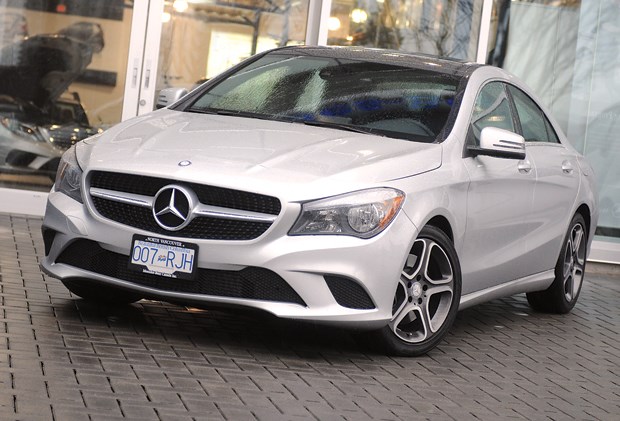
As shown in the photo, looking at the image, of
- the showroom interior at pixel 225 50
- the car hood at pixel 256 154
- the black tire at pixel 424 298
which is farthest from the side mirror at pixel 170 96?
the showroom interior at pixel 225 50

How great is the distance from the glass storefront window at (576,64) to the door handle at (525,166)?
590 centimetres

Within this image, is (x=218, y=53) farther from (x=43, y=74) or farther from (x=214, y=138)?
(x=214, y=138)

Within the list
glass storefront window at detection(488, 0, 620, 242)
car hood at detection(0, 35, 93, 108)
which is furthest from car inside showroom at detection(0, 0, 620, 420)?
glass storefront window at detection(488, 0, 620, 242)

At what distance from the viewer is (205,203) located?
6430 mm

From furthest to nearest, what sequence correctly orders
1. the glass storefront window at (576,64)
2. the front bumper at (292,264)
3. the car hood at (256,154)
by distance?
1. the glass storefront window at (576,64)
2. the car hood at (256,154)
3. the front bumper at (292,264)

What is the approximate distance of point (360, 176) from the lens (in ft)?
21.5

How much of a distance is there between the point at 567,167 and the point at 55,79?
5448 mm

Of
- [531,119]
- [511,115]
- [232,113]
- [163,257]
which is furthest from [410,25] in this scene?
[163,257]

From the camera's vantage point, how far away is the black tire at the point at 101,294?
721 centimetres

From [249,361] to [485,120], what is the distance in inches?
92.9

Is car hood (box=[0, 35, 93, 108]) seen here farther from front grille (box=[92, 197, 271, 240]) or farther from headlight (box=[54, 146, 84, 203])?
front grille (box=[92, 197, 271, 240])

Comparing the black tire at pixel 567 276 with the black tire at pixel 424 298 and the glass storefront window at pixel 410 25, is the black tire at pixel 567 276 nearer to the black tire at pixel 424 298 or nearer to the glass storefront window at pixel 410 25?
the black tire at pixel 424 298

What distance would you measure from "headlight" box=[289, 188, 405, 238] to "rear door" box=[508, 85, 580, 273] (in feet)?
6.53

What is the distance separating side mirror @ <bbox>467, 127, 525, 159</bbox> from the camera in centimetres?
744
